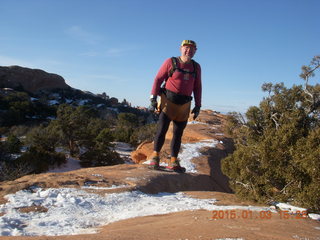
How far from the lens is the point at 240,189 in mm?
3588

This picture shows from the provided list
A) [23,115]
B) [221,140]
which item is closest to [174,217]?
[221,140]

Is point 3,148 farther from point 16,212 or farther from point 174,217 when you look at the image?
point 174,217

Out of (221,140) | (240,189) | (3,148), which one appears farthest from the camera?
(3,148)

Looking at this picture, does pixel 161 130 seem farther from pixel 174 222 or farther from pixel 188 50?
pixel 174 222

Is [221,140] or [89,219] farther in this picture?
[221,140]

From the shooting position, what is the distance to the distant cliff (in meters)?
51.5

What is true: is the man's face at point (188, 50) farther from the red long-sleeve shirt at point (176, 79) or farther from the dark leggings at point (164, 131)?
the dark leggings at point (164, 131)

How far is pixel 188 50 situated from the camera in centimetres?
455

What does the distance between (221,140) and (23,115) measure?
28693 mm

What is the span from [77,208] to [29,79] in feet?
198

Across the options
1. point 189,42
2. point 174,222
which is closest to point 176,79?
point 189,42
